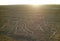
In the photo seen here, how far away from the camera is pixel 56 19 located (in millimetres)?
722

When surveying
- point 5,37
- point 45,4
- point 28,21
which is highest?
point 45,4

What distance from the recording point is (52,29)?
0.72 meters

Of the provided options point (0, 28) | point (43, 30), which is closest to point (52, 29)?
point (43, 30)

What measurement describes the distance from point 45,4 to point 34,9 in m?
0.09

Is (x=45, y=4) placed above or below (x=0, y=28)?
above

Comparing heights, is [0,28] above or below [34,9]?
below

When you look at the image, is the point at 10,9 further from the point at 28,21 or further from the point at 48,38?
the point at 48,38

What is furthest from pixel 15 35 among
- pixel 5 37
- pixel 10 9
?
pixel 10 9
